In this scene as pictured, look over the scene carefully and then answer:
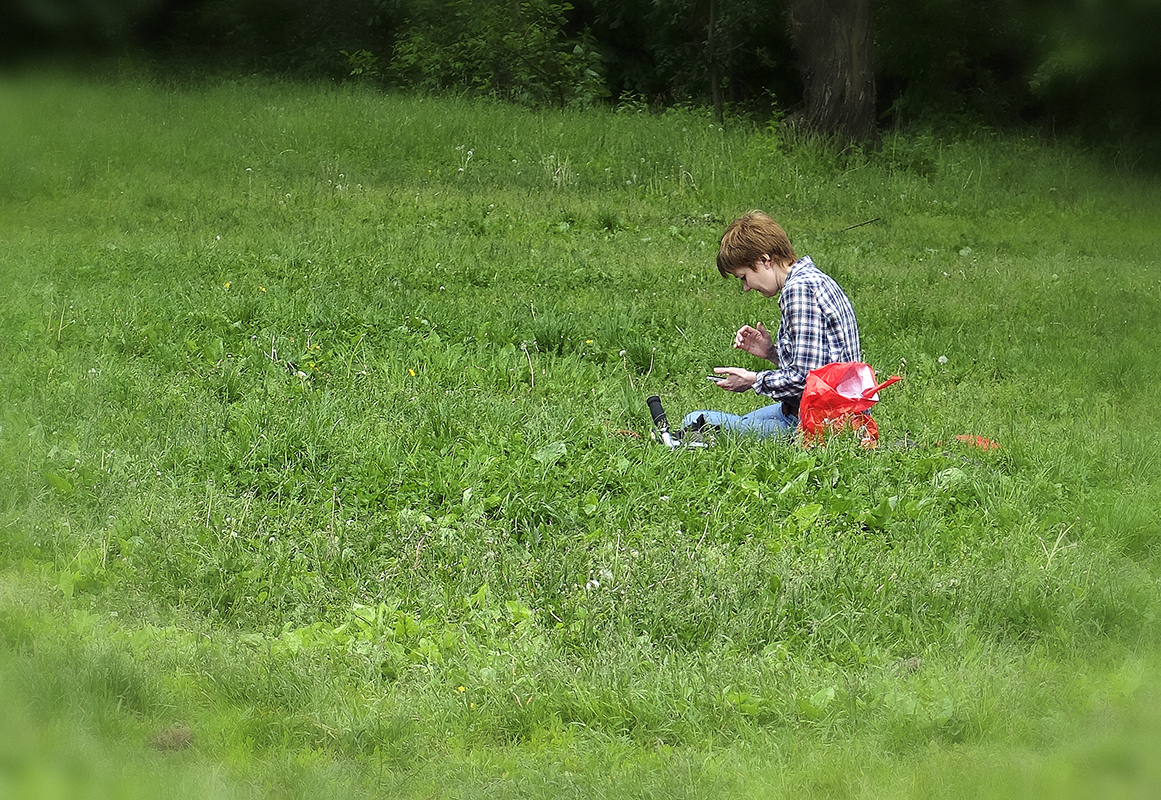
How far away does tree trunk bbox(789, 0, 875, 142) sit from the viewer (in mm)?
16297

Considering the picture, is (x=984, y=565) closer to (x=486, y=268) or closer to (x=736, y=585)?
(x=736, y=585)

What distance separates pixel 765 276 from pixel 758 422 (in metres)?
0.70

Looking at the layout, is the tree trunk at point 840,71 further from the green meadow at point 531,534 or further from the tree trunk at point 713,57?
the green meadow at point 531,534

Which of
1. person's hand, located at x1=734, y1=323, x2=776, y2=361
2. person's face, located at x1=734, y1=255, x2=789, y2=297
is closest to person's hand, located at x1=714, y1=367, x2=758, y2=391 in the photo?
person's hand, located at x1=734, y1=323, x2=776, y2=361

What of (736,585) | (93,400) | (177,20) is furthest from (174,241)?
(736,585)

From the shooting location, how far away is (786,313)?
470cm

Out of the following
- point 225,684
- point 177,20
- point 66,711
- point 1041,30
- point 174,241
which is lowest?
point 174,241

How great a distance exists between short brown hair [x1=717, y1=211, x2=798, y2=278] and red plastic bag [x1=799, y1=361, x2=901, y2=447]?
0.58 m

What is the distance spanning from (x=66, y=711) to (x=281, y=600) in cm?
242

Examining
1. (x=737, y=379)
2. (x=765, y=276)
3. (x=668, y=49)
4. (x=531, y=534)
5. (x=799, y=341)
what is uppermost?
(x=668, y=49)

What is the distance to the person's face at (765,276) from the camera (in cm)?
474

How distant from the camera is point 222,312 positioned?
668 cm

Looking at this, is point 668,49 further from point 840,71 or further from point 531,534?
point 531,534

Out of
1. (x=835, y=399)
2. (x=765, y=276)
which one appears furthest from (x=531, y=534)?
(x=765, y=276)
